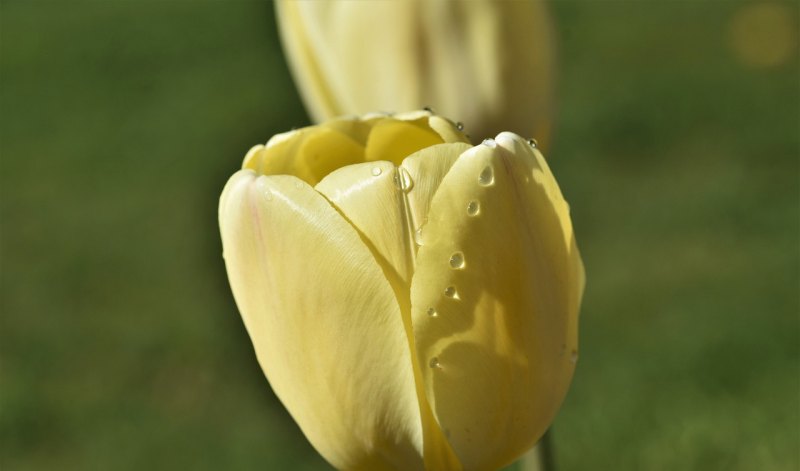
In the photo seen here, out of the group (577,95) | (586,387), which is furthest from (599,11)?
(586,387)

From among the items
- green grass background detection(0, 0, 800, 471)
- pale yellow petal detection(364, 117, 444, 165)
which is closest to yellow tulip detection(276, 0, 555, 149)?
pale yellow petal detection(364, 117, 444, 165)

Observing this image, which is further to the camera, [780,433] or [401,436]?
[780,433]

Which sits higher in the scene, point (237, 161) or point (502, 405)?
point (502, 405)

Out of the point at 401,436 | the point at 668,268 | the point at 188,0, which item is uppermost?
the point at 401,436

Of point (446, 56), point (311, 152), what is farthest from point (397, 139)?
point (446, 56)

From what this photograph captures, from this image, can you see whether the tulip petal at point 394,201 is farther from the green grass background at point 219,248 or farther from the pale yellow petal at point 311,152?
the green grass background at point 219,248

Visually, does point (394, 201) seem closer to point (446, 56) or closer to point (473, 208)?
point (473, 208)

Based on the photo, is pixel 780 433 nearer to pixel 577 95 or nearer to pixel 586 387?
pixel 586 387

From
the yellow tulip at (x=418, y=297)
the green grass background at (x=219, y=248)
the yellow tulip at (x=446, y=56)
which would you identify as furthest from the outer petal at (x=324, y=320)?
the green grass background at (x=219, y=248)
